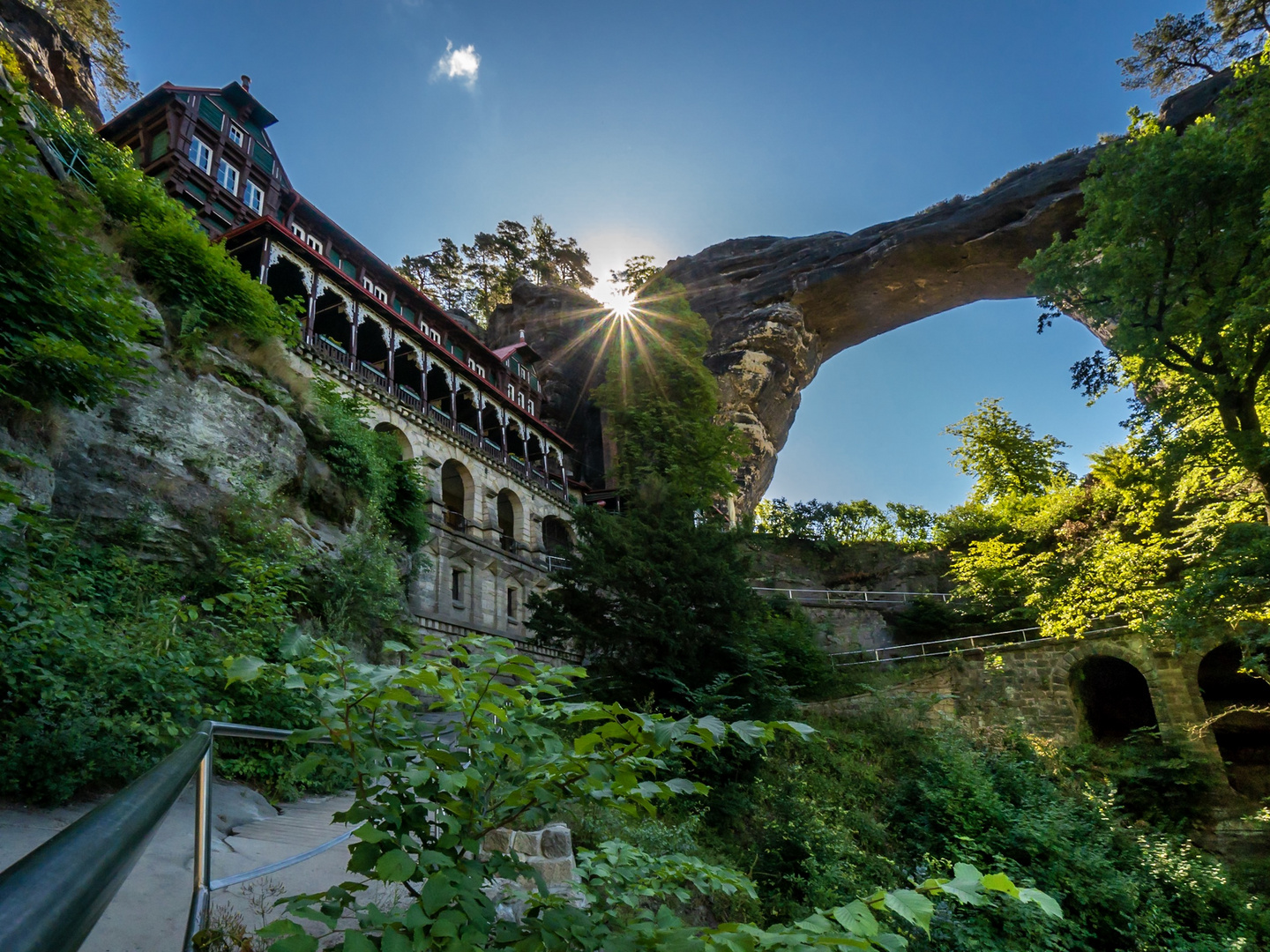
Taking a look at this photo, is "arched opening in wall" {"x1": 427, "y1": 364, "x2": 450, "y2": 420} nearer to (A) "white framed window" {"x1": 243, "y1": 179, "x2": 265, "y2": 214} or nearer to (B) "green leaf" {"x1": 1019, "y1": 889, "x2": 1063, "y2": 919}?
(A) "white framed window" {"x1": 243, "y1": 179, "x2": 265, "y2": 214}

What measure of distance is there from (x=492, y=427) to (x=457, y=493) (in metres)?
3.51

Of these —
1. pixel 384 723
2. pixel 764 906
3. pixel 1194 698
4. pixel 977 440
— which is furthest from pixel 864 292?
pixel 384 723

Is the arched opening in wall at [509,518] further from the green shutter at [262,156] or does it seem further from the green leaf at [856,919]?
the green leaf at [856,919]

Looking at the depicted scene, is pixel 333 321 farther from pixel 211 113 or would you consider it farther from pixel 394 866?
pixel 394 866

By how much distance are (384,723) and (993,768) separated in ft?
47.8

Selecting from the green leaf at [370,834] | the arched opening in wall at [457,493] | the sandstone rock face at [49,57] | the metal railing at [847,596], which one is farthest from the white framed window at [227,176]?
the green leaf at [370,834]

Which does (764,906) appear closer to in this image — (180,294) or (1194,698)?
(180,294)

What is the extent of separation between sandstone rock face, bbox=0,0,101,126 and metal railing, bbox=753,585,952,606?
2750cm

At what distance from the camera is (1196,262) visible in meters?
12.5

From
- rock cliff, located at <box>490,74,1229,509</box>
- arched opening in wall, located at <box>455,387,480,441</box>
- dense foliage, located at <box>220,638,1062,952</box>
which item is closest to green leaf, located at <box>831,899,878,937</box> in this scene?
dense foliage, located at <box>220,638,1062,952</box>

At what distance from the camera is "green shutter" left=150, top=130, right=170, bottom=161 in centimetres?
2302

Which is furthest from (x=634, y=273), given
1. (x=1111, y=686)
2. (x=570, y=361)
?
(x=1111, y=686)

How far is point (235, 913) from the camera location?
2680 millimetres

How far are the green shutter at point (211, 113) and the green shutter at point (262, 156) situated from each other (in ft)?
4.30
